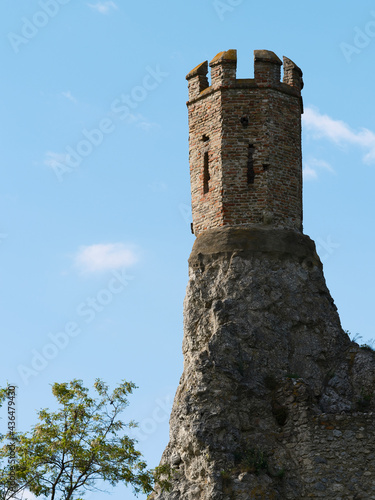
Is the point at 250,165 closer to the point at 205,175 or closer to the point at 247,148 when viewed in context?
the point at 247,148

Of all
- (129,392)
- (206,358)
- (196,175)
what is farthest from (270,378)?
(196,175)

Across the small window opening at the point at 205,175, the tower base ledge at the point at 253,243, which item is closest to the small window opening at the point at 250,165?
the small window opening at the point at 205,175

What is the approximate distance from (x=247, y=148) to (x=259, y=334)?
5.47 m

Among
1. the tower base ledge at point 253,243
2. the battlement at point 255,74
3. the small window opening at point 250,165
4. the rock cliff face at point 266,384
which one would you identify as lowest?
the rock cliff face at point 266,384

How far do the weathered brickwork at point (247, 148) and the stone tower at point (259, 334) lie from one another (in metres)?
0.04

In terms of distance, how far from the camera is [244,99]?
34.7 meters

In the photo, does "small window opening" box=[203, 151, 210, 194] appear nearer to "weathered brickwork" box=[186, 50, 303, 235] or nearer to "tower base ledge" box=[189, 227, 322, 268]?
"weathered brickwork" box=[186, 50, 303, 235]

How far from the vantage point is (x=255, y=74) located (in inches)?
1377

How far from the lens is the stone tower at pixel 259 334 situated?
99.0 ft

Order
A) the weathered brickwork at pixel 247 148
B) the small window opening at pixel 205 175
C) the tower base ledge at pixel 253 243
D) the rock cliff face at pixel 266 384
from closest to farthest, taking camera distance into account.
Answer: the rock cliff face at pixel 266 384
the tower base ledge at pixel 253 243
the weathered brickwork at pixel 247 148
the small window opening at pixel 205 175

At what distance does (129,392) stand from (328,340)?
613 cm

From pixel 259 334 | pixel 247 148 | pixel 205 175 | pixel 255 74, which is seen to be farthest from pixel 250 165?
pixel 259 334

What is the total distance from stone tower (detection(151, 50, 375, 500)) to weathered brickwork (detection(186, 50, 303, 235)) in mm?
39

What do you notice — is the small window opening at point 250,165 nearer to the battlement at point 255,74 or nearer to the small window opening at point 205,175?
the small window opening at point 205,175
